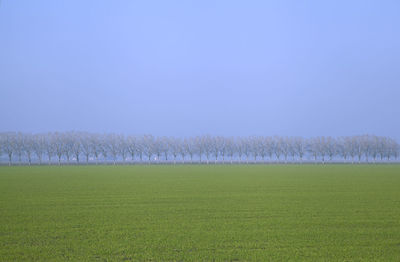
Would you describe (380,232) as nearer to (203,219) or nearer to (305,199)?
(203,219)

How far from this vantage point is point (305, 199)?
2145cm

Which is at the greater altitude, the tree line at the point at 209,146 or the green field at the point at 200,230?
the tree line at the point at 209,146

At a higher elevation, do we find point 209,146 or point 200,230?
point 209,146

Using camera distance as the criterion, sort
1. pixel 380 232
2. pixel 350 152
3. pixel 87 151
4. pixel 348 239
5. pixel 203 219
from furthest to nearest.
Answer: pixel 350 152 → pixel 87 151 → pixel 203 219 → pixel 380 232 → pixel 348 239

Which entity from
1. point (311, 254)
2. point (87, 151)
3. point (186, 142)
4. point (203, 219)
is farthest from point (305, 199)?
point (186, 142)

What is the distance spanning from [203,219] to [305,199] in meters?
8.97

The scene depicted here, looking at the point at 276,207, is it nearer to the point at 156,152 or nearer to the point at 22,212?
the point at 22,212

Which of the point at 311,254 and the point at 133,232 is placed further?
the point at 133,232

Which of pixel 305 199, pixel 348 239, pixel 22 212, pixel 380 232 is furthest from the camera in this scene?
pixel 305 199

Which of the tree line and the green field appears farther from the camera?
the tree line

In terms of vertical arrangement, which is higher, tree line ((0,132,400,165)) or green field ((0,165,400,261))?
tree line ((0,132,400,165))

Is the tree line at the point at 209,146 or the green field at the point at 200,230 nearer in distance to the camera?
the green field at the point at 200,230

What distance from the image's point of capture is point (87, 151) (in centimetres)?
12112

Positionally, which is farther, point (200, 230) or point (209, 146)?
point (209, 146)
